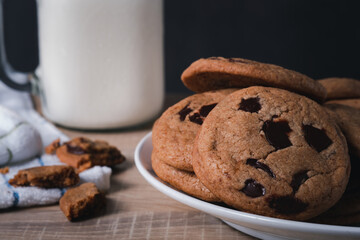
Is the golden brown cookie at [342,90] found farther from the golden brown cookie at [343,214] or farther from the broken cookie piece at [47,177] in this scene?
the broken cookie piece at [47,177]

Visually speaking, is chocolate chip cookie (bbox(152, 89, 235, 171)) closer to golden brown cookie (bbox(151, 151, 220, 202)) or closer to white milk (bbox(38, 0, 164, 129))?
golden brown cookie (bbox(151, 151, 220, 202))

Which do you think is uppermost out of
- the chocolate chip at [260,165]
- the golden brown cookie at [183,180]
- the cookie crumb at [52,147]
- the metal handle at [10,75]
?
the chocolate chip at [260,165]

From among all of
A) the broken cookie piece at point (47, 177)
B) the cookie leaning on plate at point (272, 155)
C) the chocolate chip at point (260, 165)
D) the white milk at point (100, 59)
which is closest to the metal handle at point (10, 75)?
the white milk at point (100, 59)

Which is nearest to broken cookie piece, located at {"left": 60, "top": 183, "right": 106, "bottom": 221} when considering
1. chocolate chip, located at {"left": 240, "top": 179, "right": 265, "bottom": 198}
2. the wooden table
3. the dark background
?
the wooden table

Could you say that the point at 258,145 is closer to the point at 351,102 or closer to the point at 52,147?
the point at 351,102

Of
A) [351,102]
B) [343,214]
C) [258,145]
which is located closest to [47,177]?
[258,145]

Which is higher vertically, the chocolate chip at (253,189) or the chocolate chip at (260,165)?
the chocolate chip at (260,165)

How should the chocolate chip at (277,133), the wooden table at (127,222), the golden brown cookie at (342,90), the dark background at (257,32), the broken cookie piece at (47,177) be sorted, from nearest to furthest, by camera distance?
the chocolate chip at (277,133) < the wooden table at (127,222) < the broken cookie piece at (47,177) < the golden brown cookie at (342,90) < the dark background at (257,32)
